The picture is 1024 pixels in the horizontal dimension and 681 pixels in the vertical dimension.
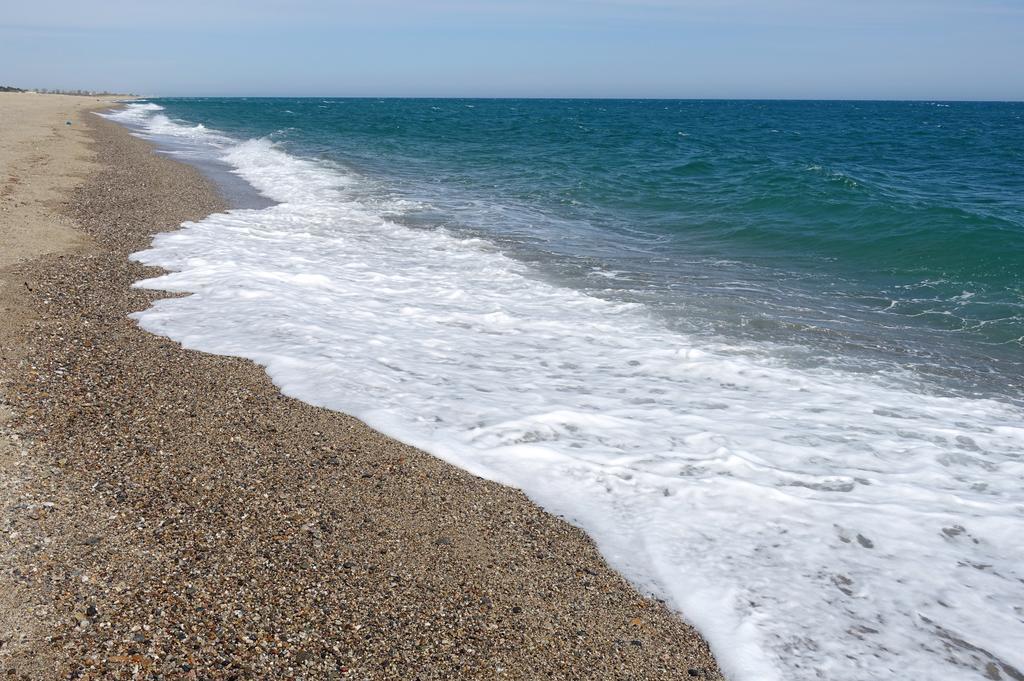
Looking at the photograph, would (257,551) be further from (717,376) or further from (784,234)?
(784,234)

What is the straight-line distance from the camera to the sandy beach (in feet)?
9.12

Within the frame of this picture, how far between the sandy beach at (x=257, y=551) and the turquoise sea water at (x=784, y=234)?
4311mm

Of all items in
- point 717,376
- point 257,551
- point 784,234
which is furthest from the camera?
point 784,234

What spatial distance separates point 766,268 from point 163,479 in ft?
31.2

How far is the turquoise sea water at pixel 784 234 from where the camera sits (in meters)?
7.80

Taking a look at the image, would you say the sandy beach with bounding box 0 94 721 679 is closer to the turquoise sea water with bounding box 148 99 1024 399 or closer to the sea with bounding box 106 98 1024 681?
the sea with bounding box 106 98 1024 681

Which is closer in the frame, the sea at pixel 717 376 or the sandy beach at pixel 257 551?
the sandy beach at pixel 257 551

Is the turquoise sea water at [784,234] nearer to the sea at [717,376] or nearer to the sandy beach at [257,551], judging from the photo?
the sea at [717,376]

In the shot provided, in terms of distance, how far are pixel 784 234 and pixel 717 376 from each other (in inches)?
344

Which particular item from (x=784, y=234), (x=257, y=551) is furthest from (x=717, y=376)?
(x=784, y=234)

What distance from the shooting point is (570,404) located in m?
5.49

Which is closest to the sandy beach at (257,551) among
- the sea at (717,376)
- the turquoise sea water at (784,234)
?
the sea at (717,376)

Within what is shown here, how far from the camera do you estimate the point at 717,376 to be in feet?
20.5

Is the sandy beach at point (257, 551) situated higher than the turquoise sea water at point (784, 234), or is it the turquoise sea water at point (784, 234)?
the turquoise sea water at point (784, 234)
